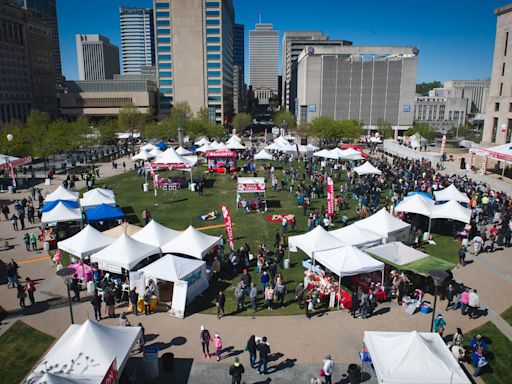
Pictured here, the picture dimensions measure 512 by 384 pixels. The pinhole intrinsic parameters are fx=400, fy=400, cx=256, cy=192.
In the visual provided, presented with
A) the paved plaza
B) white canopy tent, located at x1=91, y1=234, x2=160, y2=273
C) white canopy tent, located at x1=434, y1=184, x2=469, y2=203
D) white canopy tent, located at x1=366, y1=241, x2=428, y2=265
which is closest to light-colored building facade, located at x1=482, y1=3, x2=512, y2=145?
white canopy tent, located at x1=434, y1=184, x2=469, y2=203

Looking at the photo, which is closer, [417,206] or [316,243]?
[316,243]

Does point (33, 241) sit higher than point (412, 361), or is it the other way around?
point (412, 361)

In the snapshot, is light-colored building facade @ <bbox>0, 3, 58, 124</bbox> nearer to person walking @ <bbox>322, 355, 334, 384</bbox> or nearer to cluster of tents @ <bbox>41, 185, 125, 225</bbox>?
cluster of tents @ <bbox>41, 185, 125, 225</bbox>

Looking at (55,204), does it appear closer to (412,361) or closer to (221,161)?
(221,161)

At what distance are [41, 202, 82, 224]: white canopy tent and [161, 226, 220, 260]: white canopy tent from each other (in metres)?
8.00

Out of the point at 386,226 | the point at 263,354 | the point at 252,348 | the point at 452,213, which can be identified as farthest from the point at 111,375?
the point at 452,213

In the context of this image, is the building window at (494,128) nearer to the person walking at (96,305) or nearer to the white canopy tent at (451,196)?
the white canopy tent at (451,196)

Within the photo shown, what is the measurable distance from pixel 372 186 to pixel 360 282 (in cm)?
1816

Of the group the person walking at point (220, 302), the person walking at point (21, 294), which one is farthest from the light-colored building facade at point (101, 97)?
the person walking at point (220, 302)

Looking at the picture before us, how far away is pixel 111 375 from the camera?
9445 millimetres

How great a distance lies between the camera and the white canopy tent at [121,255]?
54.5 feet

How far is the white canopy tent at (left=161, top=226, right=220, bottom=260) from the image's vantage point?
17.8m

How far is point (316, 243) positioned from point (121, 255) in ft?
27.8

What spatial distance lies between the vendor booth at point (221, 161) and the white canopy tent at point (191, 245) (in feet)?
80.7
